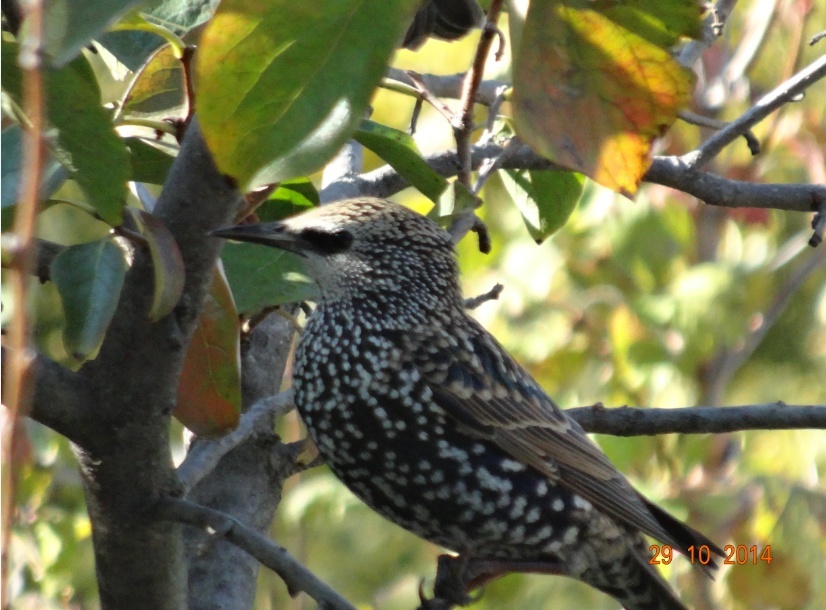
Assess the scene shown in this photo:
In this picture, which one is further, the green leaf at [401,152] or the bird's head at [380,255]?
the bird's head at [380,255]

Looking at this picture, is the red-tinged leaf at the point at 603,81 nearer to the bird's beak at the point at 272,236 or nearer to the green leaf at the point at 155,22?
the green leaf at the point at 155,22

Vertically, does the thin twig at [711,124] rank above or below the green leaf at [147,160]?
above

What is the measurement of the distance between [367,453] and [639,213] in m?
3.69

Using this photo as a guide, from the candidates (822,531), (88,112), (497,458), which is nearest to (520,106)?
(88,112)

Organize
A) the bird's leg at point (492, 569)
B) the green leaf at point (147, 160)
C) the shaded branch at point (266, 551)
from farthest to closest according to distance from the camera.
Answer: the bird's leg at point (492, 569)
the green leaf at point (147, 160)
the shaded branch at point (266, 551)

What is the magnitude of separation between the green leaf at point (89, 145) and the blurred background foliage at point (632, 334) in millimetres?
3620

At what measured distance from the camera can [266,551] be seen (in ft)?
5.99

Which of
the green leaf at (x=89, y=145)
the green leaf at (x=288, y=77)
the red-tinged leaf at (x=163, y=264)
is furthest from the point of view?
the red-tinged leaf at (x=163, y=264)

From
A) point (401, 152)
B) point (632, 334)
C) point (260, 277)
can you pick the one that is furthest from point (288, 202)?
point (632, 334)

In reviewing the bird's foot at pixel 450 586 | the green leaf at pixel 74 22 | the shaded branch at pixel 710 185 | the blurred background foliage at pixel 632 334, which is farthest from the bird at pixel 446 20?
the blurred background foliage at pixel 632 334

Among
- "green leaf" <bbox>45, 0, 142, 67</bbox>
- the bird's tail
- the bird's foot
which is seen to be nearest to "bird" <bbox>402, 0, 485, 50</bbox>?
"green leaf" <bbox>45, 0, 142, 67</bbox>

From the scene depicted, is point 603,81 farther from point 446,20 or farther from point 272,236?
point 272,236

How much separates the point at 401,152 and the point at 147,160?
0.51 m

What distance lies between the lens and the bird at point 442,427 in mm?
2686
